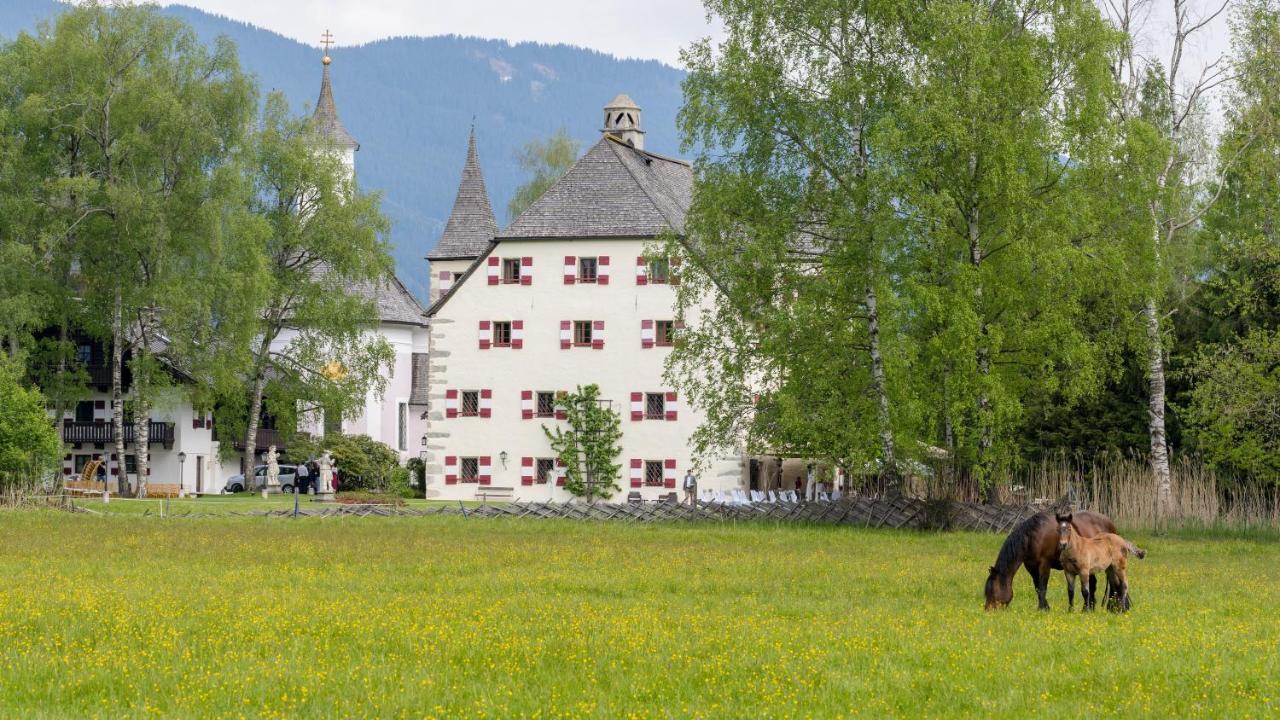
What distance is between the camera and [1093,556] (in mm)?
18656

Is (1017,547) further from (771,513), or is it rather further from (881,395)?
(771,513)

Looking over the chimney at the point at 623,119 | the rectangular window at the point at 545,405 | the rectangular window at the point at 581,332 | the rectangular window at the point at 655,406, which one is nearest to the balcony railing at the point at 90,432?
the rectangular window at the point at 545,405

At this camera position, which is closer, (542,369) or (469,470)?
(542,369)

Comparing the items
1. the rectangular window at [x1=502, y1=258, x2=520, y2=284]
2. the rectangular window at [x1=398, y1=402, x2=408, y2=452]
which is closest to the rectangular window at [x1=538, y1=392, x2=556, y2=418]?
the rectangular window at [x1=502, y1=258, x2=520, y2=284]

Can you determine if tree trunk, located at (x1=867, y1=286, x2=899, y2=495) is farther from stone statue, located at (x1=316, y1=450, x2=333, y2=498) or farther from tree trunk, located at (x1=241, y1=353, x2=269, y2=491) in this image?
tree trunk, located at (x1=241, y1=353, x2=269, y2=491)

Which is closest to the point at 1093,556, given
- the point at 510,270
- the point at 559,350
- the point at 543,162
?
the point at 559,350

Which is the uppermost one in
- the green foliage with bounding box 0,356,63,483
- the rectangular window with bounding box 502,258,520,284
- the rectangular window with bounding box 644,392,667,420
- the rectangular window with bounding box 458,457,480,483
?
the rectangular window with bounding box 502,258,520,284

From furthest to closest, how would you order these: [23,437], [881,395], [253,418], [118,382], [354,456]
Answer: [354,456] → [253,418] → [118,382] → [23,437] → [881,395]

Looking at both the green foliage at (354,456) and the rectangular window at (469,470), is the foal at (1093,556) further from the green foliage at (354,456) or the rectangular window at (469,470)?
the green foliage at (354,456)

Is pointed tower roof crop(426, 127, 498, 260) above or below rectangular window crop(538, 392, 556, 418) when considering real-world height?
above

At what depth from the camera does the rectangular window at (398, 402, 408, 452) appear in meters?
86.7

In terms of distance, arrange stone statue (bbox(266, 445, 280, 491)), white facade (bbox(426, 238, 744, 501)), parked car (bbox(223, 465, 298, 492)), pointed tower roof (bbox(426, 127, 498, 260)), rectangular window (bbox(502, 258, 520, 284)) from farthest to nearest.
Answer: pointed tower roof (bbox(426, 127, 498, 260)) → parked car (bbox(223, 465, 298, 492)) → stone statue (bbox(266, 445, 280, 491)) → rectangular window (bbox(502, 258, 520, 284)) → white facade (bbox(426, 238, 744, 501))

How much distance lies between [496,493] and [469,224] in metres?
22.9

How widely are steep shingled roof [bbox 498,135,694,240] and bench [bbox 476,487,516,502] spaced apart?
28.9 ft
